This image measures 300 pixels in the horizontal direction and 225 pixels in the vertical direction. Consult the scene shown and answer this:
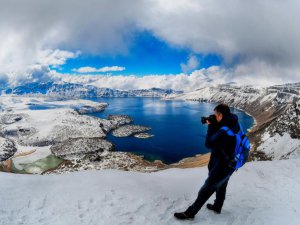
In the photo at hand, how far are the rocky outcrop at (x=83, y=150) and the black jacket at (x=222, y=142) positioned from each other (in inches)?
3707

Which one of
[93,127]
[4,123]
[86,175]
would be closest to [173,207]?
[86,175]

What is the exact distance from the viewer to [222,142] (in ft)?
23.8

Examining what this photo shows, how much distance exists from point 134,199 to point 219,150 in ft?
13.3

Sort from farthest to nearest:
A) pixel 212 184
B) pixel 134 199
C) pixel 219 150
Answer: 1. pixel 134 199
2. pixel 212 184
3. pixel 219 150

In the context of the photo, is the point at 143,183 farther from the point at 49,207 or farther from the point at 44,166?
the point at 44,166

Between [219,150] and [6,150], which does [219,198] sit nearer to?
[219,150]

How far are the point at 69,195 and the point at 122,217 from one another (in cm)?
253

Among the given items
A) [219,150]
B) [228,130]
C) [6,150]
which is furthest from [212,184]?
[6,150]

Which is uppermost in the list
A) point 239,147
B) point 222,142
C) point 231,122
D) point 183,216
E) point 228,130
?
point 231,122

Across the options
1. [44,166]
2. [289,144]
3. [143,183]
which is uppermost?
[143,183]

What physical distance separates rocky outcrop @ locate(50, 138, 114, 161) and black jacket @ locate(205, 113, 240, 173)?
94.2 metres

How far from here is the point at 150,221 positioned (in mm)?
8141

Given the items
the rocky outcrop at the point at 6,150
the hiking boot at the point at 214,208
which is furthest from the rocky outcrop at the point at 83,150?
the hiking boot at the point at 214,208

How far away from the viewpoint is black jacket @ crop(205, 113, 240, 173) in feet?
23.7
